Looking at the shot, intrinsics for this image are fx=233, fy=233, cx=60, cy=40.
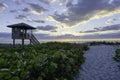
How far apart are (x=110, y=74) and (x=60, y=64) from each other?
23.2ft

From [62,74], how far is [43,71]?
1.55 metres

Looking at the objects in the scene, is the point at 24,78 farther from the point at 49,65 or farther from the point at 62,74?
the point at 62,74

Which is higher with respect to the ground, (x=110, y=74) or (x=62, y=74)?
(x=62, y=74)

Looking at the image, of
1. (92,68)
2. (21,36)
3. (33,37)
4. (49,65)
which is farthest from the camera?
(33,37)

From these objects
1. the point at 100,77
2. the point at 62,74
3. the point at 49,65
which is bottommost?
the point at 100,77

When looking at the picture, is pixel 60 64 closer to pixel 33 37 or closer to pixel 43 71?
pixel 43 71

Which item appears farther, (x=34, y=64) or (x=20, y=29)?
(x=20, y=29)

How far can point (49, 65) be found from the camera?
539cm

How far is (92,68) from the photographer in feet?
47.7

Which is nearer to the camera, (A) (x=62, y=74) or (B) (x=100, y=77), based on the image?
(A) (x=62, y=74)

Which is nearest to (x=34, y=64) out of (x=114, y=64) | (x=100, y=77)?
(x=100, y=77)

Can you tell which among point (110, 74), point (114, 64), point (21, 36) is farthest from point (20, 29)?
point (110, 74)

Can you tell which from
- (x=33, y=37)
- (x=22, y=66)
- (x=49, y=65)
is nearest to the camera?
(x=22, y=66)

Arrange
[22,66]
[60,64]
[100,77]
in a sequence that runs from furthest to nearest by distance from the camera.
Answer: [100,77] < [60,64] < [22,66]
